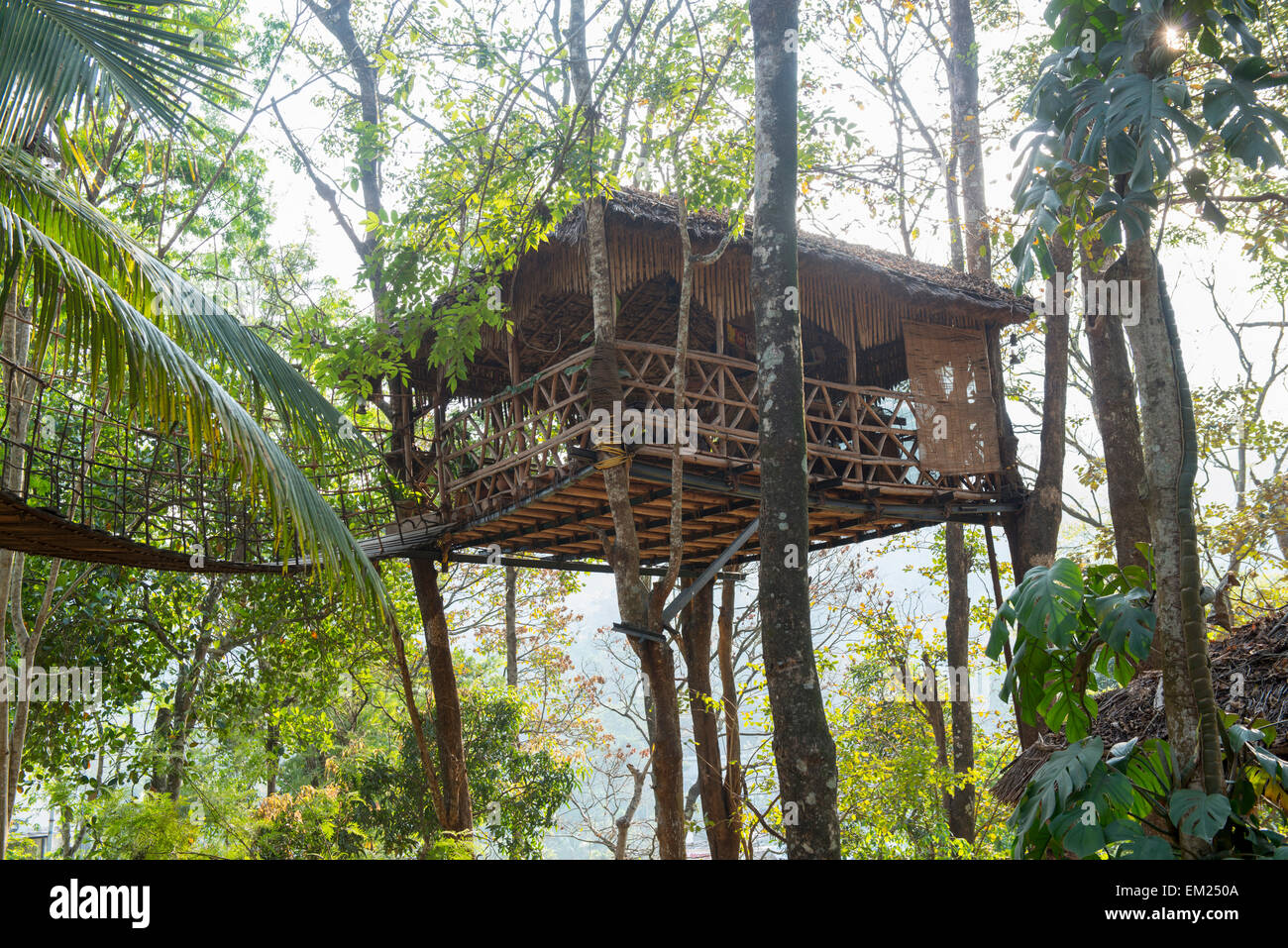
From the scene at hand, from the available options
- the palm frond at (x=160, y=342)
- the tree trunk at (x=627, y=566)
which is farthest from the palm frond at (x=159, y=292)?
the tree trunk at (x=627, y=566)

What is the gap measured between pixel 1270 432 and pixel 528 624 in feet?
39.5

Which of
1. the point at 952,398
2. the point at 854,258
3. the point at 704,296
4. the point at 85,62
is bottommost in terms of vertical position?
the point at 952,398

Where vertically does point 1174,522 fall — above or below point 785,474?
below

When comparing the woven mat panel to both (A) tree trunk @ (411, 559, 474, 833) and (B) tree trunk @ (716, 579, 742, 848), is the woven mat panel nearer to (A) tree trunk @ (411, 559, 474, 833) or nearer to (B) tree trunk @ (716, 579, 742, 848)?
(B) tree trunk @ (716, 579, 742, 848)

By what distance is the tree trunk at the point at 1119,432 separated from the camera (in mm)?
7043

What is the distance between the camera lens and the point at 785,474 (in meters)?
4.77

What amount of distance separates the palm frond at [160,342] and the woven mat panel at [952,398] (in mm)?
6160

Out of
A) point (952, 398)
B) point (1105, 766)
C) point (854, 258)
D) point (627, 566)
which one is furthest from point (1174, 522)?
point (952, 398)

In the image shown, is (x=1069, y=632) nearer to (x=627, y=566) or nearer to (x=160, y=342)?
(x=160, y=342)

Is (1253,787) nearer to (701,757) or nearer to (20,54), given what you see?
(20,54)

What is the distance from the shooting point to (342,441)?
489 cm

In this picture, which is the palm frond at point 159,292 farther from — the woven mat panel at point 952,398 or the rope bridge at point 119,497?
the woven mat panel at point 952,398

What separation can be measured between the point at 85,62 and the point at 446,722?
6.49 meters
